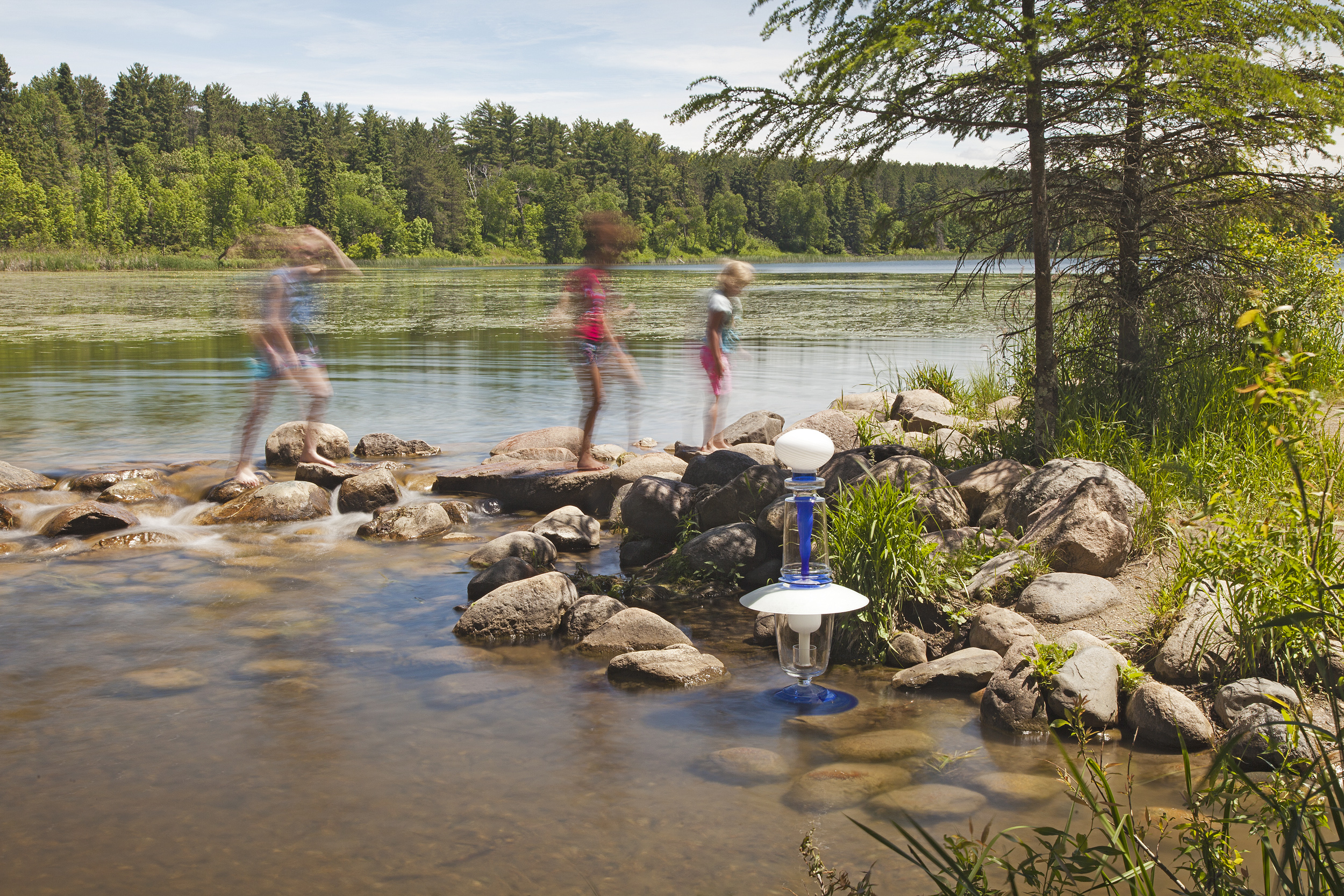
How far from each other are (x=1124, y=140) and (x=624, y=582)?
5496 millimetres

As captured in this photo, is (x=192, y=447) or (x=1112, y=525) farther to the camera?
(x=192, y=447)

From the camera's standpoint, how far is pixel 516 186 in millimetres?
111375

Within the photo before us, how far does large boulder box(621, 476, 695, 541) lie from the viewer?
833 cm

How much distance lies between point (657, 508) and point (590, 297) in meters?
2.58

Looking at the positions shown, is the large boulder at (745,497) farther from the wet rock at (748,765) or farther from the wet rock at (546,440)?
the wet rock at (546,440)

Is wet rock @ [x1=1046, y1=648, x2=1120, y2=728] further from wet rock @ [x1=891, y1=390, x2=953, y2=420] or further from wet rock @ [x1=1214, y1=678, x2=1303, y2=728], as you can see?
wet rock @ [x1=891, y1=390, x2=953, y2=420]

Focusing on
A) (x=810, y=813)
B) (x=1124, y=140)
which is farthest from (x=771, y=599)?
(x=1124, y=140)

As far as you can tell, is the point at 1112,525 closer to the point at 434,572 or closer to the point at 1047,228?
the point at 1047,228

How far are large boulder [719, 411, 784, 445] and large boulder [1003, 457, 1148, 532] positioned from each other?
4581 mm

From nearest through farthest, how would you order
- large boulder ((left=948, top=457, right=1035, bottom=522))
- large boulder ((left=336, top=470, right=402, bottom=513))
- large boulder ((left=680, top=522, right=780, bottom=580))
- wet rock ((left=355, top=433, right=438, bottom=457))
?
large boulder ((left=680, top=522, right=780, bottom=580)) → large boulder ((left=948, top=457, right=1035, bottom=522)) → large boulder ((left=336, top=470, right=402, bottom=513)) → wet rock ((left=355, top=433, right=438, bottom=457))

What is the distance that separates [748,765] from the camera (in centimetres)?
463

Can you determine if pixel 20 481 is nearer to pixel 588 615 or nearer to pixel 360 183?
pixel 588 615

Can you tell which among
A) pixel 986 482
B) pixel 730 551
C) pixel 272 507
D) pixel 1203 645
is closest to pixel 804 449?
pixel 1203 645

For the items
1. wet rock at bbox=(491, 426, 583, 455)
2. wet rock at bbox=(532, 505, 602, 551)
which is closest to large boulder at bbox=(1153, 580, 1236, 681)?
wet rock at bbox=(532, 505, 602, 551)
